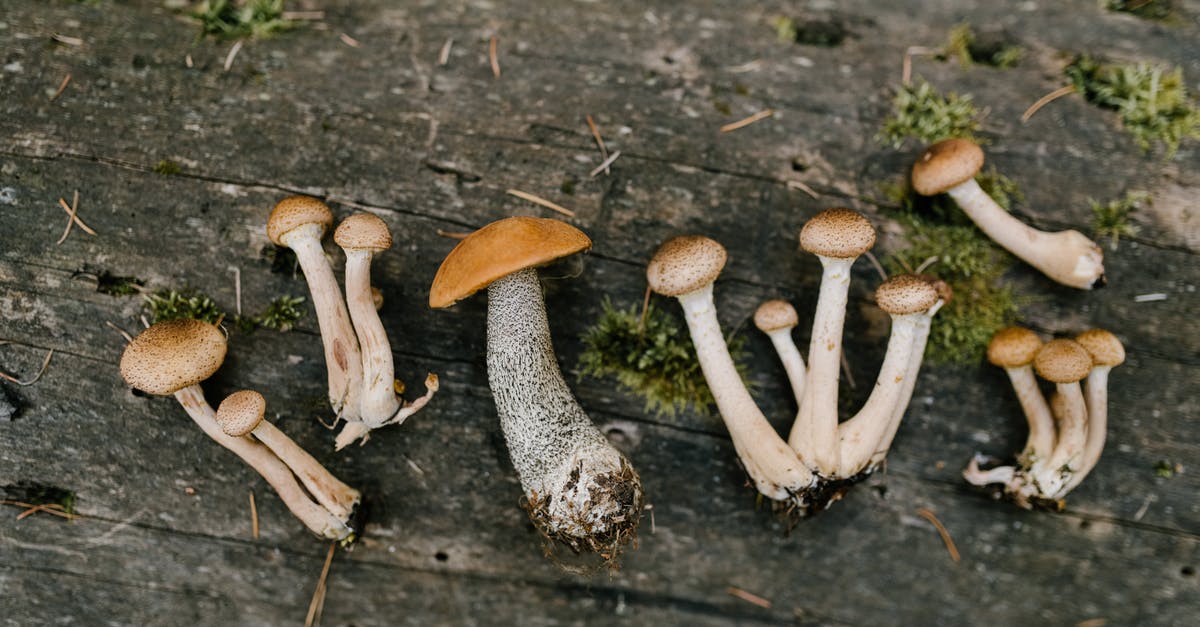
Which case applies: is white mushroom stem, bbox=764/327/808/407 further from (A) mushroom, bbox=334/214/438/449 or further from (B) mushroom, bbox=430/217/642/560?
(A) mushroom, bbox=334/214/438/449

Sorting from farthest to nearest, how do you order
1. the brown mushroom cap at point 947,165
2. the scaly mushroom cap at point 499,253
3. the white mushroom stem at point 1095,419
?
1. the white mushroom stem at point 1095,419
2. the brown mushroom cap at point 947,165
3. the scaly mushroom cap at point 499,253

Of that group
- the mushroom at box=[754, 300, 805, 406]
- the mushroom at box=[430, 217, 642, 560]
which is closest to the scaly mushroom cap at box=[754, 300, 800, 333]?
the mushroom at box=[754, 300, 805, 406]

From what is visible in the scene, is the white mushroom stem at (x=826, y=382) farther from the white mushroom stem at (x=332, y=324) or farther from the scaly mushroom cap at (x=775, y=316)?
the white mushroom stem at (x=332, y=324)

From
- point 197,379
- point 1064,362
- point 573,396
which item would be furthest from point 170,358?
point 1064,362

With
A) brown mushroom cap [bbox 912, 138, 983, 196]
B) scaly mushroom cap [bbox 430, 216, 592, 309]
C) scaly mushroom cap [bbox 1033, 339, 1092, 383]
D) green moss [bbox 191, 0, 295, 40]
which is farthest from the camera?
green moss [bbox 191, 0, 295, 40]

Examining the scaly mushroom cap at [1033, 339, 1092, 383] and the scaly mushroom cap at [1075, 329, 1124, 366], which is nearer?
the scaly mushroom cap at [1033, 339, 1092, 383]

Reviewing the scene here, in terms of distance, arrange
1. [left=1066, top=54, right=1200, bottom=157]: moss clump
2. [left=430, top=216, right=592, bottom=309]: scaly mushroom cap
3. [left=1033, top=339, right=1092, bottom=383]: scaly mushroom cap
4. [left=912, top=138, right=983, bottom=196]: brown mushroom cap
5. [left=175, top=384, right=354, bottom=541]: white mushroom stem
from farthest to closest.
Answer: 1. [left=1066, top=54, right=1200, bottom=157]: moss clump
2. [left=912, top=138, right=983, bottom=196]: brown mushroom cap
3. [left=1033, top=339, right=1092, bottom=383]: scaly mushroom cap
4. [left=175, top=384, right=354, bottom=541]: white mushroom stem
5. [left=430, top=216, right=592, bottom=309]: scaly mushroom cap

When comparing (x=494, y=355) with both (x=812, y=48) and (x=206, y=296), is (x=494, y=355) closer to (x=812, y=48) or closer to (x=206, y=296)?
(x=206, y=296)

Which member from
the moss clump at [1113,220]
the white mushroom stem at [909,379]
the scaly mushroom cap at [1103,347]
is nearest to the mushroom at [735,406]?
the white mushroom stem at [909,379]
